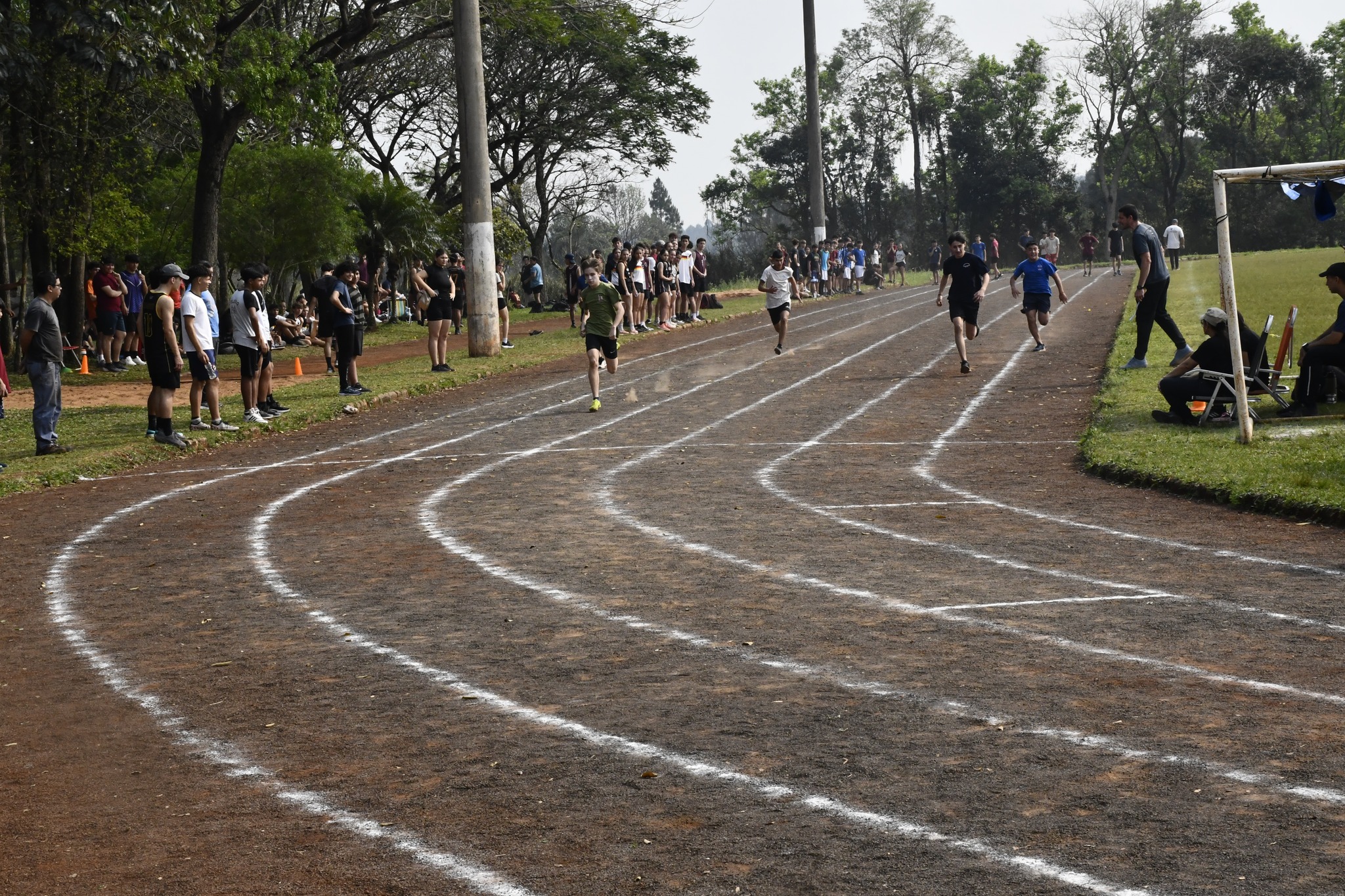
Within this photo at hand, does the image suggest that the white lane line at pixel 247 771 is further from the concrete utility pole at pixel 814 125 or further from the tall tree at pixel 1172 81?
the tall tree at pixel 1172 81

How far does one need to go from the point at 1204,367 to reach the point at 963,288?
614 centimetres

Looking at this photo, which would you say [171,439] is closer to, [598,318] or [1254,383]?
[598,318]

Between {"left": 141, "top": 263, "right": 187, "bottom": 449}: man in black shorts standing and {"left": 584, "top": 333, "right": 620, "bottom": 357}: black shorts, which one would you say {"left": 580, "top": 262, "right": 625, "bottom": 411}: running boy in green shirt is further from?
{"left": 141, "top": 263, "right": 187, "bottom": 449}: man in black shorts standing

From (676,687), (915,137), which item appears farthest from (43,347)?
(915,137)

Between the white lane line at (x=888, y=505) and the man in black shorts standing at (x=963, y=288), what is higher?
the man in black shorts standing at (x=963, y=288)

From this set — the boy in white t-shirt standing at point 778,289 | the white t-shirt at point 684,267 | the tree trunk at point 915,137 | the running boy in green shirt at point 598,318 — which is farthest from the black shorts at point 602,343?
the tree trunk at point 915,137

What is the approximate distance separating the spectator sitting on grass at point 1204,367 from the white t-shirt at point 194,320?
31.8ft

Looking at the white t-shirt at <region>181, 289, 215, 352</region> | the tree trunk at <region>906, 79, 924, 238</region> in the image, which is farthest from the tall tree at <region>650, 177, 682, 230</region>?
the white t-shirt at <region>181, 289, 215, 352</region>

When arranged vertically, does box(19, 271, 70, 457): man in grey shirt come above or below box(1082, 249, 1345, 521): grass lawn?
above

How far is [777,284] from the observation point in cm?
2398

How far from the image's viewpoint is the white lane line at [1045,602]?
7629 mm

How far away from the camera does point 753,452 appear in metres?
13.9

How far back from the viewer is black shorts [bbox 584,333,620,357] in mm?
17594

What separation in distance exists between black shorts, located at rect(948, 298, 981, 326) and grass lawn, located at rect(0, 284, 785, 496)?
514cm
